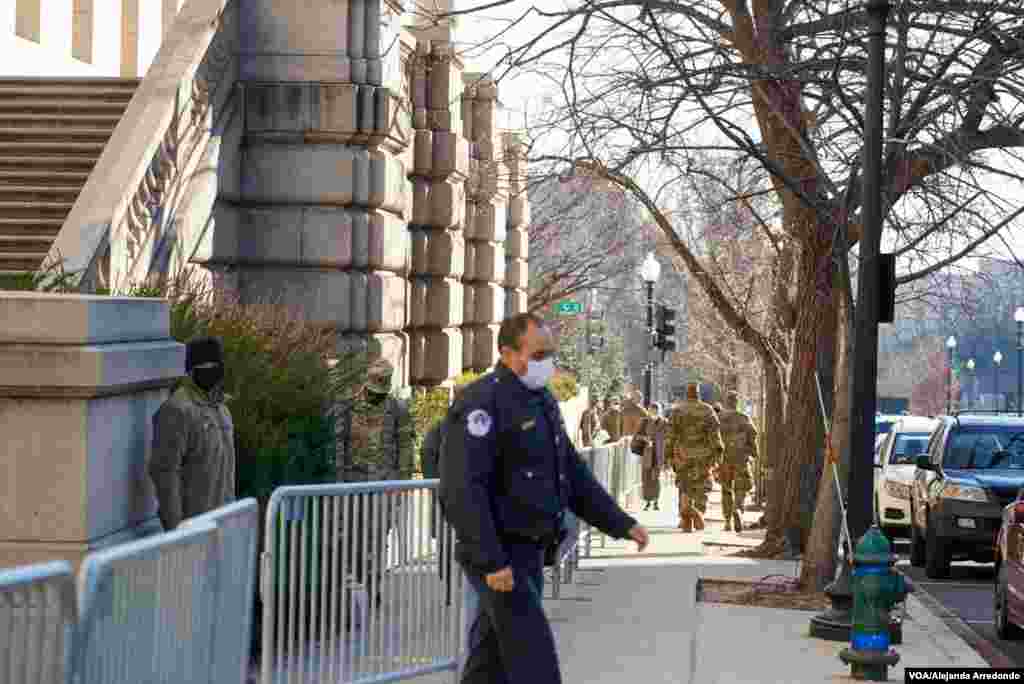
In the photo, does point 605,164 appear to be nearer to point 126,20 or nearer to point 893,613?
point 893,613

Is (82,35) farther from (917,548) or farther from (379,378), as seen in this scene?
(379,378)

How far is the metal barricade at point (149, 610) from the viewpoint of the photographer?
5.61 meters

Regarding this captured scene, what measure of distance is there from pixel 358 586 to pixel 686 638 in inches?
211

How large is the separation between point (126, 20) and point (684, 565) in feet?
45.7

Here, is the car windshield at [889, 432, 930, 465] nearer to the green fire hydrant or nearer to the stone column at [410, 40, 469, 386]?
the stone column at [410, 40, 469, 386]

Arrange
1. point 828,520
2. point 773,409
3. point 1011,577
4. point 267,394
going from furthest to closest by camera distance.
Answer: point 773,409
point 828,520
point 1011,577
point 267,394

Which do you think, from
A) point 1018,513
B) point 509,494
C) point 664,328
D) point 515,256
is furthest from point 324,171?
point 664,328

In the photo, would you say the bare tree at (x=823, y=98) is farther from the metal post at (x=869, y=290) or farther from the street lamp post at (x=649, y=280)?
the street lamp post at (x=649, y=280)

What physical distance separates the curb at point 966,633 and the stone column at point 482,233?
36.1ft

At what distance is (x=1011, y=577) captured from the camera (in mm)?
15930

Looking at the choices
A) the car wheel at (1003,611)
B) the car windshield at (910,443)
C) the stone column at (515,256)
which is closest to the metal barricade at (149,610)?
the car wheel at (1003,611)

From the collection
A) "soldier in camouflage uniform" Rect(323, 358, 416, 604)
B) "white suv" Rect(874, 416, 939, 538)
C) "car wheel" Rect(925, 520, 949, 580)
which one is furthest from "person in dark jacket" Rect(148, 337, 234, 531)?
"white suv" Rect(874, 416, 939, 538)

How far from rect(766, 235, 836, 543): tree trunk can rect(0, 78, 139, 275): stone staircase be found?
6.96 m

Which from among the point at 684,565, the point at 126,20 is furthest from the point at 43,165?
the point at 126,20
